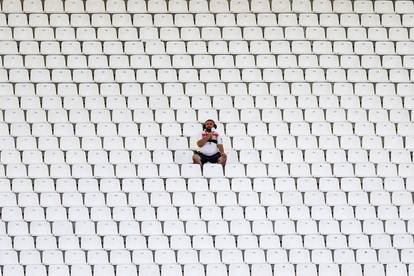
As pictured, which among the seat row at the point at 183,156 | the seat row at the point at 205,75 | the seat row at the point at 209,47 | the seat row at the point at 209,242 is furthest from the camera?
the seat row at the point at 209,47

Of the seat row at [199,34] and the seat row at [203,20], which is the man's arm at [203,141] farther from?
the seat row at [203,20]

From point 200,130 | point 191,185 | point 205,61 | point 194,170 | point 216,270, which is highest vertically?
point 205,61

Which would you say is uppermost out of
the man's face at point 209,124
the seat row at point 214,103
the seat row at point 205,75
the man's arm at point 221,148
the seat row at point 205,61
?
the seat row at point 205,61

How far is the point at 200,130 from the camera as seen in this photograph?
1040cm

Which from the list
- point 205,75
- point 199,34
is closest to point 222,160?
point 205,75

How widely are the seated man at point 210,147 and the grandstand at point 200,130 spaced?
119mm

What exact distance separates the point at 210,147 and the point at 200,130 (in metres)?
0.41

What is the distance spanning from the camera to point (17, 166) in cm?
992

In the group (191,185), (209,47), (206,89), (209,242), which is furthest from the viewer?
(209,47)

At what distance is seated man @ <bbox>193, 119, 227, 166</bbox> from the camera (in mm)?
9914

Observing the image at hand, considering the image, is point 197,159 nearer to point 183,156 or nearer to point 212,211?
point 183,156

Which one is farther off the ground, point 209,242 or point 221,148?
point 221,148

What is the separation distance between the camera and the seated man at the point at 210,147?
9914 mm

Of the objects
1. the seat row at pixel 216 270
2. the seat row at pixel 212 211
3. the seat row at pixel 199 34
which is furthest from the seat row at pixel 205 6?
the seat row at pixel 216 270
